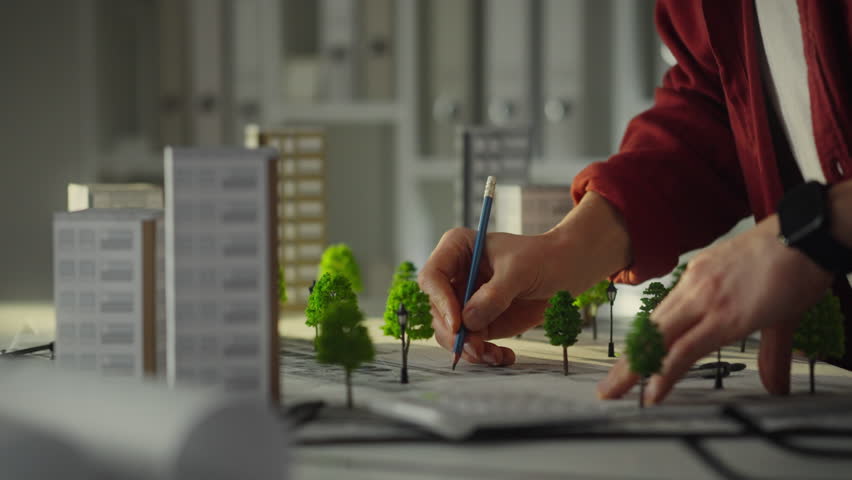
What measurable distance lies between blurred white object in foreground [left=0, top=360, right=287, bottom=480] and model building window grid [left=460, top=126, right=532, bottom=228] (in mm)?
1240

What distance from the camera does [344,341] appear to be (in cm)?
98

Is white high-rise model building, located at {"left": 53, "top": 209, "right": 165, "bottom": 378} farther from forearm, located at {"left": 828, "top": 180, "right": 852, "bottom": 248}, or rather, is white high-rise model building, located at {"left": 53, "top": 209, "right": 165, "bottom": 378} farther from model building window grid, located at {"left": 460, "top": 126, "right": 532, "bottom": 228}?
model building window grid, located at {"left": 460, "top": 126, "right": 532, "bottom": 228}

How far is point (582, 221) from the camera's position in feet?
4.42

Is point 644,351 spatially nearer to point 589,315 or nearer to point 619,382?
point 619,382

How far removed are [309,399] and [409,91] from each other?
2.51 m

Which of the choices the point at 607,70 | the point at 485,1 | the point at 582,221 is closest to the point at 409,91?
the point at 485,1

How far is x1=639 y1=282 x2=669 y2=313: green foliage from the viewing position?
48.1 inches

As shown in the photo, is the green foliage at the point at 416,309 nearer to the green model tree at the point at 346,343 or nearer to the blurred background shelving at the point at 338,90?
the green model tree at the point at 346,343

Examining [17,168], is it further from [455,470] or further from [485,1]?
[455,470]

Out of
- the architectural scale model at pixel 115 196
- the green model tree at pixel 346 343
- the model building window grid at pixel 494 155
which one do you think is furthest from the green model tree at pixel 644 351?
the model building window grid at pixel 494 155

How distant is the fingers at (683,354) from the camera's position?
3.17 ft

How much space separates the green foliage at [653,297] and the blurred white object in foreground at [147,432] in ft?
2.14

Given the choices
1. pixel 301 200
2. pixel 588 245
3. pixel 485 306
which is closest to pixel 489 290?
pixel 485 306

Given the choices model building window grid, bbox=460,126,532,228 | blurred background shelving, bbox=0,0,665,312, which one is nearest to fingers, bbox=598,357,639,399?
model building window grid, bbox=460,126,532,228
